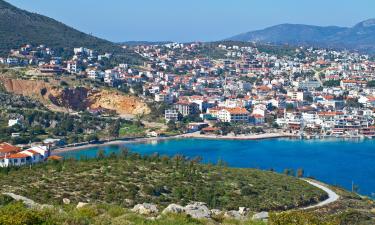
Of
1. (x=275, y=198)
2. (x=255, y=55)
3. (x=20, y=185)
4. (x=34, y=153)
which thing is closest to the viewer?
(x=20, y=185)

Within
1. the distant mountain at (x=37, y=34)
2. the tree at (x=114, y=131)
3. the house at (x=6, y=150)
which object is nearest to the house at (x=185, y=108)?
the tree at (x=114, y=131)

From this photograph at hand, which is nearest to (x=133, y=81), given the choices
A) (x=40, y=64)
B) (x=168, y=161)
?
(x=40, y=64)

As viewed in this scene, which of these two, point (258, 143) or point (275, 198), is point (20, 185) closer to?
point (275, 198)

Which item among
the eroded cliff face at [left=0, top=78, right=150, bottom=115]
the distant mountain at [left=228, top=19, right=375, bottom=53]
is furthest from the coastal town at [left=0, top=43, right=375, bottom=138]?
the distant mountain at [left=228, top=19, right=375, bottom=53]

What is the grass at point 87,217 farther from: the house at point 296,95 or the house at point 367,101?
the house at point 296,95

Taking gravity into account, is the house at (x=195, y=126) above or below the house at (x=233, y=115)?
below

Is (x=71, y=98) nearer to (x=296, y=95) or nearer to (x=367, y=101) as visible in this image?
(x=296, y=95)
